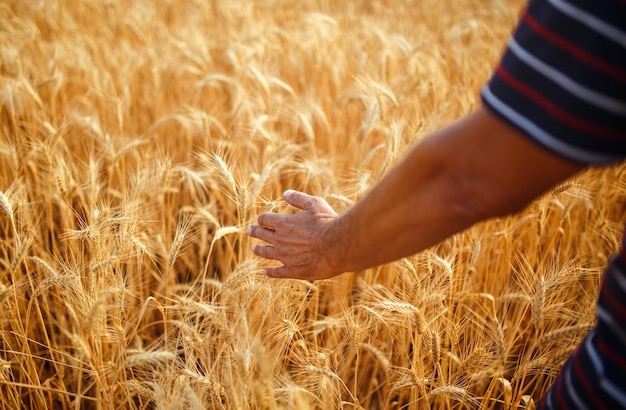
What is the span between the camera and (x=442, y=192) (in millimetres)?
624

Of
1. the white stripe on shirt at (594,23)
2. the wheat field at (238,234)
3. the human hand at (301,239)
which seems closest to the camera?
the white stripe on shirt at (594,23)

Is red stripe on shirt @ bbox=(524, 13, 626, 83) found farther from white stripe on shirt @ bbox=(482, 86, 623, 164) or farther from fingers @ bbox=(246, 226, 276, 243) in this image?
fingers @ bbox=(246, 226, 276, 243)

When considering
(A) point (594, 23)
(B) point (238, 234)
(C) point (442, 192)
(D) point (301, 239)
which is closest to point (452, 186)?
(C) point (442, 192)

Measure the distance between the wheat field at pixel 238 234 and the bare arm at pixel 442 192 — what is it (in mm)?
240

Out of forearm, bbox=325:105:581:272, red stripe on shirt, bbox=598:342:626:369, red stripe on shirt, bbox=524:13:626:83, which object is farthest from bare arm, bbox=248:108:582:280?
red stripe on shirt, bbox=598:342:626:369

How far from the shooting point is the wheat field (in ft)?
3.67

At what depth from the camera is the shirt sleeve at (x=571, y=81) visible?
1.64 feet

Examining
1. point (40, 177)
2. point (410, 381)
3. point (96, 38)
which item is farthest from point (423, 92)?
point (96, 38)

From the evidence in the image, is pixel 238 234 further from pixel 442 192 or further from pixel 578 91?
pixel 578 91

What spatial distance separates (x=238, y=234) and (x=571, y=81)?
1300mm

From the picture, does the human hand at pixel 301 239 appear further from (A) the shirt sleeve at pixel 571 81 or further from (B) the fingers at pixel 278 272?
(A) the shirt sleeve at pixel 571 81

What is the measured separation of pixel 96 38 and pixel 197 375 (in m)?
3.09

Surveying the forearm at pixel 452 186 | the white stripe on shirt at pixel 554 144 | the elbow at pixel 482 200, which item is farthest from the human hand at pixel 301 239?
the white stripe on shirt at pixel 554 144

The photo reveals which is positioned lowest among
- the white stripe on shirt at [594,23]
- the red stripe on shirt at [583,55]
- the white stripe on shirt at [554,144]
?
the white stripe on shirt at [554,144]
